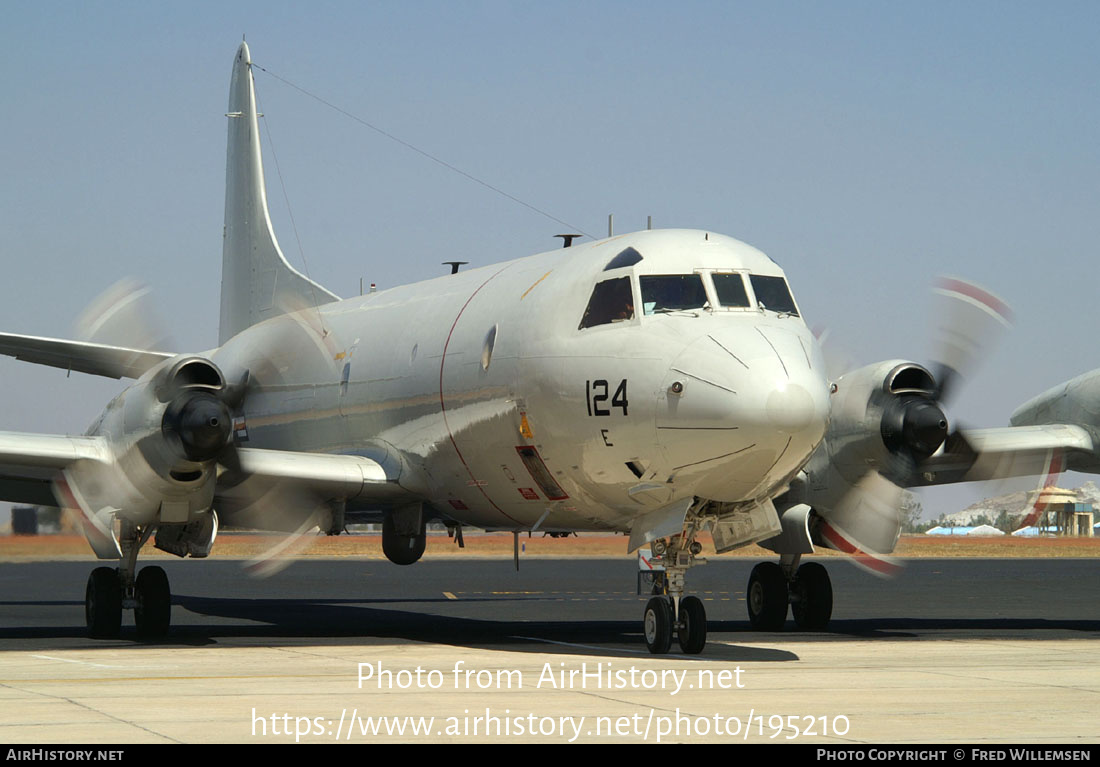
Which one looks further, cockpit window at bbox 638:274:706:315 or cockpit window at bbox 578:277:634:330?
cockpit window at bbox 578:277:634:330

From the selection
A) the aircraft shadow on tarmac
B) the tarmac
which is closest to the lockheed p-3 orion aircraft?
the aircraft shadow on tarmac

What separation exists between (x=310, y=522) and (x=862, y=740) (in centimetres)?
1140

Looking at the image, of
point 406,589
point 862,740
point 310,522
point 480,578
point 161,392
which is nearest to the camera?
point 862,740

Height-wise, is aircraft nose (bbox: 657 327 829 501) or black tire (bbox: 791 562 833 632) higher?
aircraft nose (bbox: 657 327 829 501)

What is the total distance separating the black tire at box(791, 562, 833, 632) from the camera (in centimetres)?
1892

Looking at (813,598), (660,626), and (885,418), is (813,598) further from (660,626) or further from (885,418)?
(660,626)

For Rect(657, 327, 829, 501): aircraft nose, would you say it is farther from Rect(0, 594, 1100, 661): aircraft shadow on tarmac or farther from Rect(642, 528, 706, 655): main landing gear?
Rect(0, 594, 1100, 661): aircraft shadow on tarmac

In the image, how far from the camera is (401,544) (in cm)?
1931

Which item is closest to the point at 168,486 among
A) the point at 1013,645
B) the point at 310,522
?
the point at 310,522

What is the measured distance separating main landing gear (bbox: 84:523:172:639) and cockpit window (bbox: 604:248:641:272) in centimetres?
665

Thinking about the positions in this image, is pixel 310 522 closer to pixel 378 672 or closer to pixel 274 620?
pixel 274 620

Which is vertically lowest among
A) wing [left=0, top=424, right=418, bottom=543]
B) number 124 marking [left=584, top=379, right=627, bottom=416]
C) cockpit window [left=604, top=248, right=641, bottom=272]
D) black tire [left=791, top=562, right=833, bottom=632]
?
black tire [left=791, top=562, right=833, bottom=632]

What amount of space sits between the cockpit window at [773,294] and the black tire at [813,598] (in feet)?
16.0

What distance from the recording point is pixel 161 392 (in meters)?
15.9
